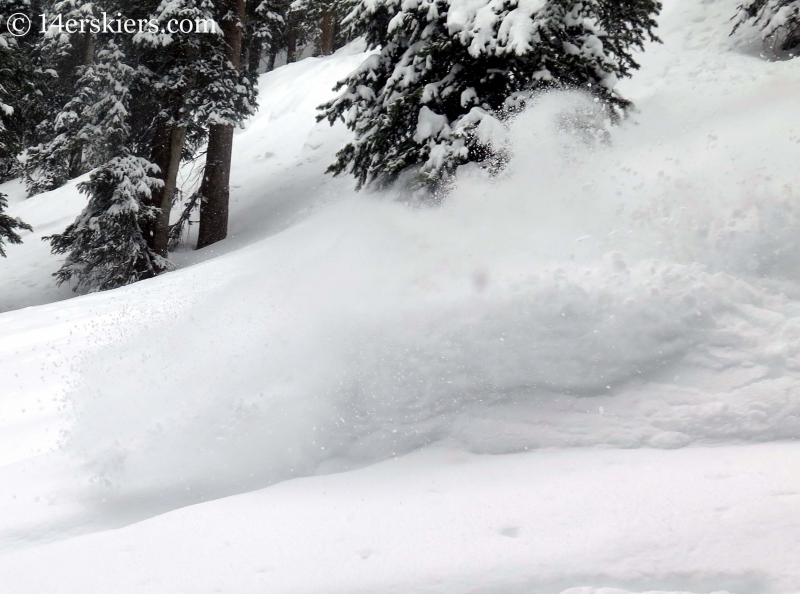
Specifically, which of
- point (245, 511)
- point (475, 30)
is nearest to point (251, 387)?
point (245, 511)

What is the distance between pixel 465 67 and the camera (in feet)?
21.8

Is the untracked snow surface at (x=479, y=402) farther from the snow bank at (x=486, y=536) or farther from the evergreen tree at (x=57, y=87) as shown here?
the evergreen tree at (x=57, y=87)

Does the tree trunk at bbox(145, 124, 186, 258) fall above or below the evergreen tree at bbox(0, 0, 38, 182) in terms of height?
below

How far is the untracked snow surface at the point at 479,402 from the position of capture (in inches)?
103

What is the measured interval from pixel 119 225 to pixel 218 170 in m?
2.10

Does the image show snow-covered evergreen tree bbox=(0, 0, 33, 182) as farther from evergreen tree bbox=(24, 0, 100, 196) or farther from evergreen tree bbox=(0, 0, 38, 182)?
evergreen tree bbox=(24, 0, 100, 196)

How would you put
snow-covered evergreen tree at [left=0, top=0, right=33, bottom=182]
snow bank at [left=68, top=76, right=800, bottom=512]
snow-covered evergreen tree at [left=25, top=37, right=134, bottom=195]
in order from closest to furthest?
snow bank at [left=68, top=76, right=800, bottom=512] < snow-covered evergreen tree at [left=25, top=37, right=134, bottom=195] < snow-covered evergreen tree at [left=0, top=0, right=33, bottom=182]

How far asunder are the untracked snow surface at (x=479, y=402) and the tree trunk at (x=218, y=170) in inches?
236

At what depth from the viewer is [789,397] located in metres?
3.37

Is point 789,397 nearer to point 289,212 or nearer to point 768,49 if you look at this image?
point 289,212

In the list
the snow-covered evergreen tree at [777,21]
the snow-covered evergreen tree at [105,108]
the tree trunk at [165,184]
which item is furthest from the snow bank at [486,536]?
the snow-covered evergreen tree at [777,21]

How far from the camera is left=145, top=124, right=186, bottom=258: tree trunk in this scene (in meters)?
11.3

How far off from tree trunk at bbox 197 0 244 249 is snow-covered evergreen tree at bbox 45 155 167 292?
899mm

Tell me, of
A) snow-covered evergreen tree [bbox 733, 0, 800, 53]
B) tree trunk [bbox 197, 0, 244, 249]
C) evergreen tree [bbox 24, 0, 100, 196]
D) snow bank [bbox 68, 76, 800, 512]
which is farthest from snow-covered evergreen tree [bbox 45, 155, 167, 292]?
snow-covered evergreen tree [bbox 733, 0, 800, 53]
